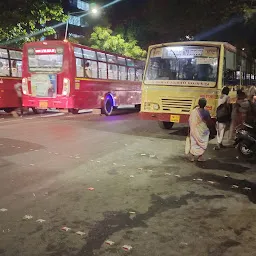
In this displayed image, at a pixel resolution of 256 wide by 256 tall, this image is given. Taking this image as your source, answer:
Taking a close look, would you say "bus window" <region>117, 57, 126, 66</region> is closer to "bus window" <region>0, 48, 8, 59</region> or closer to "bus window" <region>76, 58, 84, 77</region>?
"bus window" <region>76, 58, 84, 77</region>

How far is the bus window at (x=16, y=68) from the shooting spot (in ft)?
53.2

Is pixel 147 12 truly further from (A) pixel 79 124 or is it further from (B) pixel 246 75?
(A) pixel 79 124

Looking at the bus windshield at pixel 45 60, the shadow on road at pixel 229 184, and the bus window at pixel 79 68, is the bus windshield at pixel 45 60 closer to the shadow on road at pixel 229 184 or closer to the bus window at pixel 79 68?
the bus window at pixel 79 68

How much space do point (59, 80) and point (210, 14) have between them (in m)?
13.7

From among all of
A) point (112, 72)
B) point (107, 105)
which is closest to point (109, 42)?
point (112, 72)

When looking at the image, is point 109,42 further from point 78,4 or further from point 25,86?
point 78,4

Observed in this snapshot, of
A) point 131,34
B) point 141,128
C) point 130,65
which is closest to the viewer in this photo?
point 141,128

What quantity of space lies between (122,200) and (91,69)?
11.4 meters

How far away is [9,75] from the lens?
16.0 meters

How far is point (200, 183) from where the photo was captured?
633cm

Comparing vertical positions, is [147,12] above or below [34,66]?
above

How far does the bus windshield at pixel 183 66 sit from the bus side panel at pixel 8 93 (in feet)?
23.8

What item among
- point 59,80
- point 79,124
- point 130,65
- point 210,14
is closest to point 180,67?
→ point 79,124

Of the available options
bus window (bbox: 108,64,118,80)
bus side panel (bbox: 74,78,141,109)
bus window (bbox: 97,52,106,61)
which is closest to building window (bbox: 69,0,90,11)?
bus side panel (bbox: 74,78,141,109)
